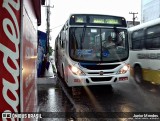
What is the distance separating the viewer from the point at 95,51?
861 cm

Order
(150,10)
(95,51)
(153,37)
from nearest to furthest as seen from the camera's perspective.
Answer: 1. (95,51)
2. (153,37)
3. (150,10)

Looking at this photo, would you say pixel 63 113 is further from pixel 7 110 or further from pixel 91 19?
pixel 7 110

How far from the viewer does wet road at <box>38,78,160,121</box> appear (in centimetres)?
621

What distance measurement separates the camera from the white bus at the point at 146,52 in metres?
9.33

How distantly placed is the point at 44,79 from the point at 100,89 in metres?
2.90

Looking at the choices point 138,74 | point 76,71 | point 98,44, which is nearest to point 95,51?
point 98,44

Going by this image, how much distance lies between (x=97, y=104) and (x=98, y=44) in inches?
89.3

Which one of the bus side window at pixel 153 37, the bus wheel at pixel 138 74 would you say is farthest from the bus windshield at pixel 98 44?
the bus wheel at pixel 138 74

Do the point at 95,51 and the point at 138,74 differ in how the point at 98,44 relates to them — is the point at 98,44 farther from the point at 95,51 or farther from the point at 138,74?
the point at 138,74

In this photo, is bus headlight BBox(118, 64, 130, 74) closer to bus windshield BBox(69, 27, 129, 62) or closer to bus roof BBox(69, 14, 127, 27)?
bus windshield BBox(69, 27, 129, 62)

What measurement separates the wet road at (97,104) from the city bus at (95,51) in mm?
637

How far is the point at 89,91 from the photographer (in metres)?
9.97

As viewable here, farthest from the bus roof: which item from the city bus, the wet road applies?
the wet road

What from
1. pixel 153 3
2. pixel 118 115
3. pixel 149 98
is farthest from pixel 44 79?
pixel 153 3
